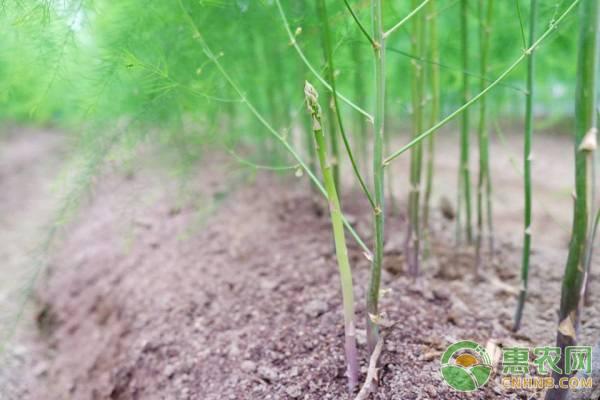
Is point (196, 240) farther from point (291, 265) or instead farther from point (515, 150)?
point (515, 150)

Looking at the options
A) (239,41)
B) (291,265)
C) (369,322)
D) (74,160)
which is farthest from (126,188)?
(369,322)

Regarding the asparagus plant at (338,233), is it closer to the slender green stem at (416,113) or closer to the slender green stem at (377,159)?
the slender green stem at (377,159)

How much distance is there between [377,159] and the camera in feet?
2.32

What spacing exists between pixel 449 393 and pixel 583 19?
1.93 ft

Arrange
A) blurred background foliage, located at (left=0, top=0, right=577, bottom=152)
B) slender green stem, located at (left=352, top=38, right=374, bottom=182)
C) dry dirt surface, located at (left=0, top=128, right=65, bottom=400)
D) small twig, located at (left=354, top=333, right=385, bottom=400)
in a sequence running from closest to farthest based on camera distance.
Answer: small twig, located at (left=354, top=333, right=385, bottom=400), blurred background foliage, located at (left=0, top=0, right=577, bottom=152), slender green stem, located at (left=352, top=38, right=374, bottom=182), dry dirt surface, located at (left=0, top=128, right=65, bottom=400)

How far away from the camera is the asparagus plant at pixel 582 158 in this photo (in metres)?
0.59

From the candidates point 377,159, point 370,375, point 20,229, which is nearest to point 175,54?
point 377,159

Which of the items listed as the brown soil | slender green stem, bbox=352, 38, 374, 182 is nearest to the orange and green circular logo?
Result: the brown soil

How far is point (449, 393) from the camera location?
0.79m

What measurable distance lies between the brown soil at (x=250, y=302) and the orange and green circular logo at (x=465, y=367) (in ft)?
0.05

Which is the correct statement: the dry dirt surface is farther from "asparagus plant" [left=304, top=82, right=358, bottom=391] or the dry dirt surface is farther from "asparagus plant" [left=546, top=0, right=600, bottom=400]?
"asparagus plant" [left=546, top=0, right=600, bottom=400]

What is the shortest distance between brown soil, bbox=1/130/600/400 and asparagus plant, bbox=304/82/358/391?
0.08m

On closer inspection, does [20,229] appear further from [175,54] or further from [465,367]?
[465,367]

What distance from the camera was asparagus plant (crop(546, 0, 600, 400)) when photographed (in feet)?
1.94
